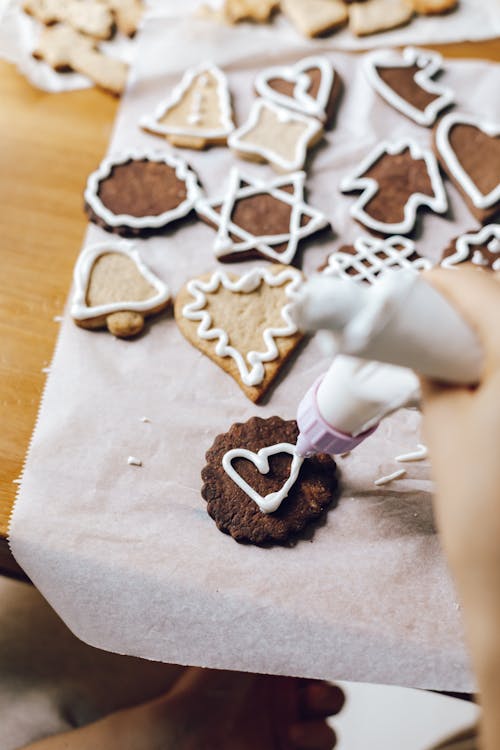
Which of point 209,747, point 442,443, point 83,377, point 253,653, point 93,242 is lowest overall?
point 209,747

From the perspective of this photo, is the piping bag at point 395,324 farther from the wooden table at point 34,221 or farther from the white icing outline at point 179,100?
the white icing outline at point 179,100

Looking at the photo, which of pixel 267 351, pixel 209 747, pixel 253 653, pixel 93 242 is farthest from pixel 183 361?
pixel 209 747

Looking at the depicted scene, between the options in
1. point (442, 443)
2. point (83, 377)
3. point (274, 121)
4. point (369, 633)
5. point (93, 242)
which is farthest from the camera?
point (274, 121)

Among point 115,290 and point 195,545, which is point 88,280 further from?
point 195,545

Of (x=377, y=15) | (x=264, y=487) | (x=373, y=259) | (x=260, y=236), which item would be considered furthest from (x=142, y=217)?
(x=377, y=15)

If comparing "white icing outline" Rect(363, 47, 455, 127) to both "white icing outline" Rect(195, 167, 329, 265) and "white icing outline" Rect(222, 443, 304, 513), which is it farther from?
"white icing outline" Rect(222, 443, 304, 513)

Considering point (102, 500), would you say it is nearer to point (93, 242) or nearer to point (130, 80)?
point (93, 242)

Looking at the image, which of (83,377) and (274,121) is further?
(274,121)
